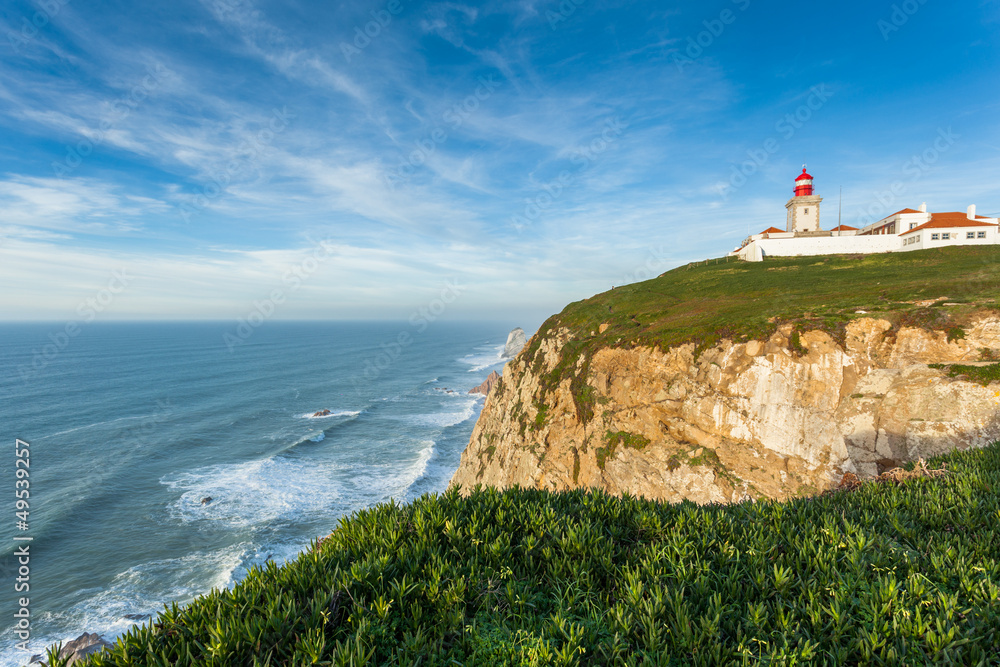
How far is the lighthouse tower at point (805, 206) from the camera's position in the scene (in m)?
54.1

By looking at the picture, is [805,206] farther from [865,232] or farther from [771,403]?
[771,403]

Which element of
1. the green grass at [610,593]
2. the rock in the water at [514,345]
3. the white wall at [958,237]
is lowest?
the rock in the water at [514,345]

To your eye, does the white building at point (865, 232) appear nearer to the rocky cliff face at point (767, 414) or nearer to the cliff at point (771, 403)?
the cliff at point (771, 403)

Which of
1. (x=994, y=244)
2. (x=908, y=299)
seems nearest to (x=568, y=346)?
(x=908, y=299)

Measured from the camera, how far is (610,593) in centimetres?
479

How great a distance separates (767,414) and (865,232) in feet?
171

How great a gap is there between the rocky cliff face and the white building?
3253 cm

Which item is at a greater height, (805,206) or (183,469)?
(805,206)

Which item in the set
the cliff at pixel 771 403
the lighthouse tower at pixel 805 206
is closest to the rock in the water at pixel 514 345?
the lighthouse tower at pixel 805 206

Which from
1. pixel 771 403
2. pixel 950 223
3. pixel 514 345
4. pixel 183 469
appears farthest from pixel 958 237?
pixel 514 345

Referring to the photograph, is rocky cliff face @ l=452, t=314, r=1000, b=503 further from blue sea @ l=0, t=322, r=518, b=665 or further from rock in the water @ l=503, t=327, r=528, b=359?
rock in the water @ l=503, t=327, r=528, b=359

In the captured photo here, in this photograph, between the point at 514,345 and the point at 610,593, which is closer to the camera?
the point at 610,593

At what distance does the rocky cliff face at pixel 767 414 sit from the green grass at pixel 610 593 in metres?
10.8

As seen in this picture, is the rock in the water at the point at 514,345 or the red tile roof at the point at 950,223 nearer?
the red tile roof at the point at 950,223
